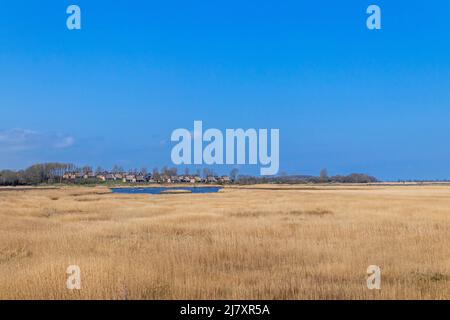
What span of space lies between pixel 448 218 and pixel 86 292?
22725 millimetres

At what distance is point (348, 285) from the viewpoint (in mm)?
10141

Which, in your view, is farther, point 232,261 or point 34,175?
point 34,175

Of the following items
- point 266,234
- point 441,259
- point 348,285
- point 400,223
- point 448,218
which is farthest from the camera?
point 448,218

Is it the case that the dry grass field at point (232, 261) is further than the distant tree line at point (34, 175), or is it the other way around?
the distant tree line at point (34, 175)

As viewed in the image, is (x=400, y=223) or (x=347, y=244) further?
(x=400, y=223)

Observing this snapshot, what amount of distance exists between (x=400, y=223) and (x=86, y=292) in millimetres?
18611

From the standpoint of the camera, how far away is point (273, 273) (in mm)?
11594

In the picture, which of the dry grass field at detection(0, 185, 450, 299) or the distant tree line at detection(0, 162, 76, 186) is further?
the distant tree line at detection(0, 162, 76, 186)

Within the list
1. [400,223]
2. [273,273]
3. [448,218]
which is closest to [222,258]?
[273,273]

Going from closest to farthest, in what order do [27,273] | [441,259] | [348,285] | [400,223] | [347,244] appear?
[348,285], [27,273], [441,259], [347,244], [400,223]
